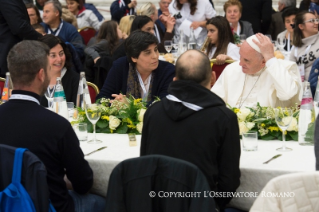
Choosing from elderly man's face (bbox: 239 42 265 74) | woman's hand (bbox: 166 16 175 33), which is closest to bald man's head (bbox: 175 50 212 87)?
elderly man's face (bbox: 239 42 265 74)

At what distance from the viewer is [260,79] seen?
4.59 metres

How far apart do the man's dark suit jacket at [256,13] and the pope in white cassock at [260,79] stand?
4.63 metres

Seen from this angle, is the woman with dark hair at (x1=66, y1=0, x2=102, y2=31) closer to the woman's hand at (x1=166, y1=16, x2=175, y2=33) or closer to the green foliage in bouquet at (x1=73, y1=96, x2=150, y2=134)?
the woman's hand at (x1=166, y1=16, x2=175, y2=33)

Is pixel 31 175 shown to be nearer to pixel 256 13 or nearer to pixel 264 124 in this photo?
pixel 264 124

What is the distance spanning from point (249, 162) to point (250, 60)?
56.8 inches

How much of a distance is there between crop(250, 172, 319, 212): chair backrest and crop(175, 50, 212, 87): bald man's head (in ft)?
2.68

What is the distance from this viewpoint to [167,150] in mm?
2854

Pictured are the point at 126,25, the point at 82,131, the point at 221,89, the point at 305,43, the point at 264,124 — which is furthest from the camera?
the point at 126,25

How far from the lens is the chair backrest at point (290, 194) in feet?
7.37

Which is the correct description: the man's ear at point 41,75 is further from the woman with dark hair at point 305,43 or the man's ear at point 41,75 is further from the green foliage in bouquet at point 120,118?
the woman with dark hair at point 305,43

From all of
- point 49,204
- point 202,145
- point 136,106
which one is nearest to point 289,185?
point 202,145

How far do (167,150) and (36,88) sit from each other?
2.58ft

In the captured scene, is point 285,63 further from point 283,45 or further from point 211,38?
point 283,45

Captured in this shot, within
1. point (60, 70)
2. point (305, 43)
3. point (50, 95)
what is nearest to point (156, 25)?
point (305, 43)
